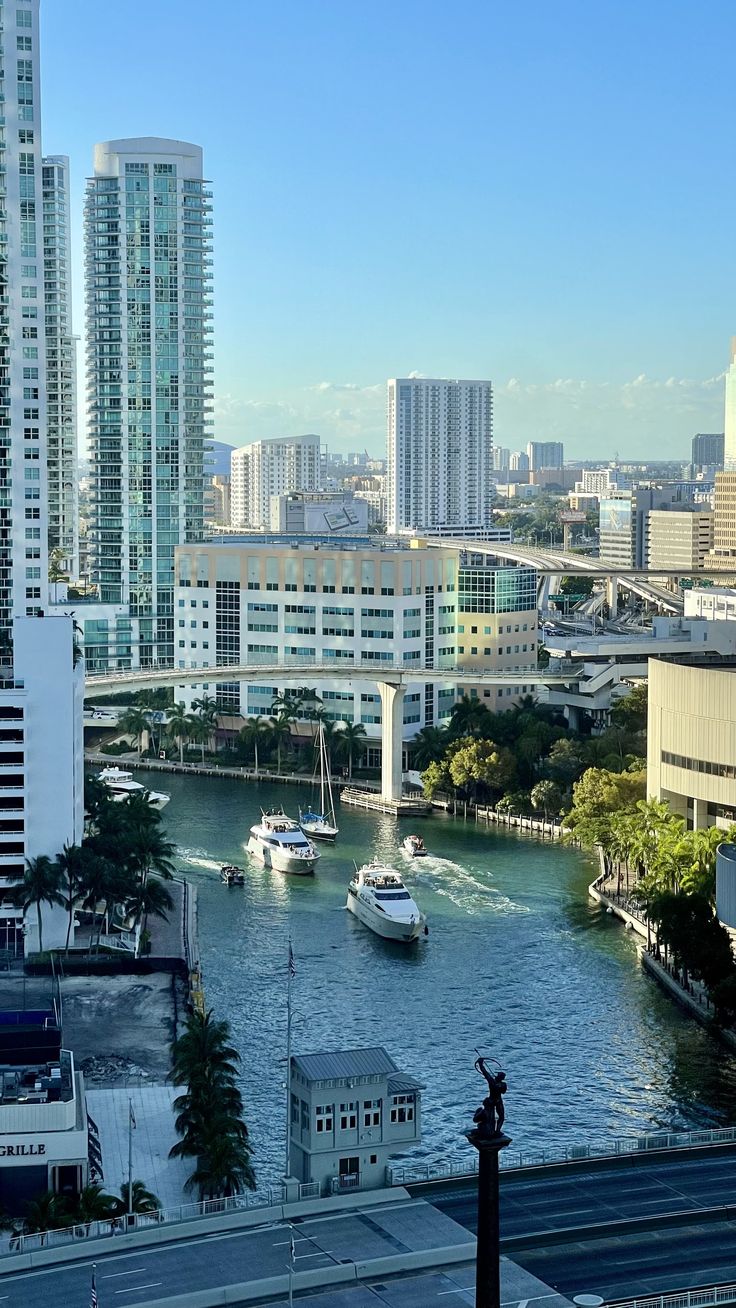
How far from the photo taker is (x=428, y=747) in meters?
66.2

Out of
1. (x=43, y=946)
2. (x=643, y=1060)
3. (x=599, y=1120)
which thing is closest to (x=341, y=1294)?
(x=599, y=1120)

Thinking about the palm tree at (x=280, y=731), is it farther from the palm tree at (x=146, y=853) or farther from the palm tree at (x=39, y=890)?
the palm tree at (x=39, y=890)

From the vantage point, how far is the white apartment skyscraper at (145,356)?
85.1 m

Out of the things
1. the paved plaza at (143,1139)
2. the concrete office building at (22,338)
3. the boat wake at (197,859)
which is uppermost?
the concrete office building at (22,338)

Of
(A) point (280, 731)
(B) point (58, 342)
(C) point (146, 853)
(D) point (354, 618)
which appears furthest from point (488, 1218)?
(B) point (58, 342)

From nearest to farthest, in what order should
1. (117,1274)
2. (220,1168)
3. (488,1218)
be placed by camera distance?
(488,1218) → (117,1274) → (220,1168)

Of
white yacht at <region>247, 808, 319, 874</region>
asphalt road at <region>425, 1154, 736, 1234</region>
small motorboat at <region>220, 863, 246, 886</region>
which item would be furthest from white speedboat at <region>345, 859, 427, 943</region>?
asphalt road at <region>425, 1154, 736, 1234</region>

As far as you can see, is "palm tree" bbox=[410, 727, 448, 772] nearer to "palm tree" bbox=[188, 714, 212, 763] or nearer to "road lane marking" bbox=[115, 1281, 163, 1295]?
"palm tree" bbox=[188, 714, 212, 763]

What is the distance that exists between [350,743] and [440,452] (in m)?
125

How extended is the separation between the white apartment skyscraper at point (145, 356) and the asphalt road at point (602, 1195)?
58.8 m

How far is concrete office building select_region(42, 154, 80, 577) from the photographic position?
10038cm

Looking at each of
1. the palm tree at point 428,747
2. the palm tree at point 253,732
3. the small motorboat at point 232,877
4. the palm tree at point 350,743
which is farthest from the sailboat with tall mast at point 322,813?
the small motorboat at point 232,877

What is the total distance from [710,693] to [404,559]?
26179mm

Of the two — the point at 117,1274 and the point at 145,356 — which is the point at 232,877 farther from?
the point at 145,356
